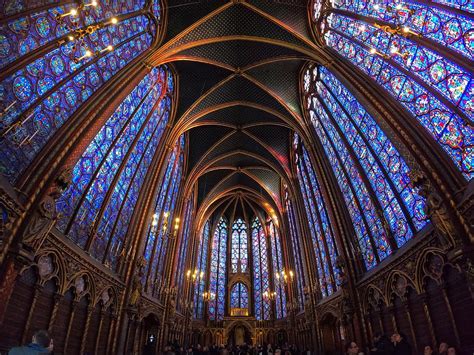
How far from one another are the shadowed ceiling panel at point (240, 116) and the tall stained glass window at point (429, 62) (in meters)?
10.0

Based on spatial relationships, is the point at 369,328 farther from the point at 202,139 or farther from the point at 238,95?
the point at 202,139

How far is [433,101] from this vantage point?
8.54 m

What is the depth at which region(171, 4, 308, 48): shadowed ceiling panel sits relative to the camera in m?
14.8

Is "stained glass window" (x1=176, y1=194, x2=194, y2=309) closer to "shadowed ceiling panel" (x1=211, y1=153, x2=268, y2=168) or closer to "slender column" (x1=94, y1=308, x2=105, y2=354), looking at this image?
"shadowed ceiling panel" (x1=211, y1=153, x2=268, y2=168)

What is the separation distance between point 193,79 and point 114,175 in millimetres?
8776

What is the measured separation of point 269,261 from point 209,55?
70.3 feet

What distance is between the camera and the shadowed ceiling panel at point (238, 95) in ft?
61.8

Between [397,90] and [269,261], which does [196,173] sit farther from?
[397,90]

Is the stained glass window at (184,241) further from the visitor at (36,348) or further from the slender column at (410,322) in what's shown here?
the visitor at (36,348)

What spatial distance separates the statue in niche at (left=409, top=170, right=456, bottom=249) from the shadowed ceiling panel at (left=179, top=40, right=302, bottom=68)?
10.7 meters

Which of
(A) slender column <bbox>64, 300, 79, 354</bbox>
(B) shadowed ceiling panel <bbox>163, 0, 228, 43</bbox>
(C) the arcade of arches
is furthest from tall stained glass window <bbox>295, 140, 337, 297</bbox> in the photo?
(A) slender column <bbox>64, 300, 79, 354</bbox>

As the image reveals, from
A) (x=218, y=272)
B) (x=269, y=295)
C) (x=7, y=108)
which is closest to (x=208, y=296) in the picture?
(x=218, y=272)

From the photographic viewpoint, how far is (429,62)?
8.67m

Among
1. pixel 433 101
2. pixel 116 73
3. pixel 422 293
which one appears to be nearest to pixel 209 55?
pixel 116 73
